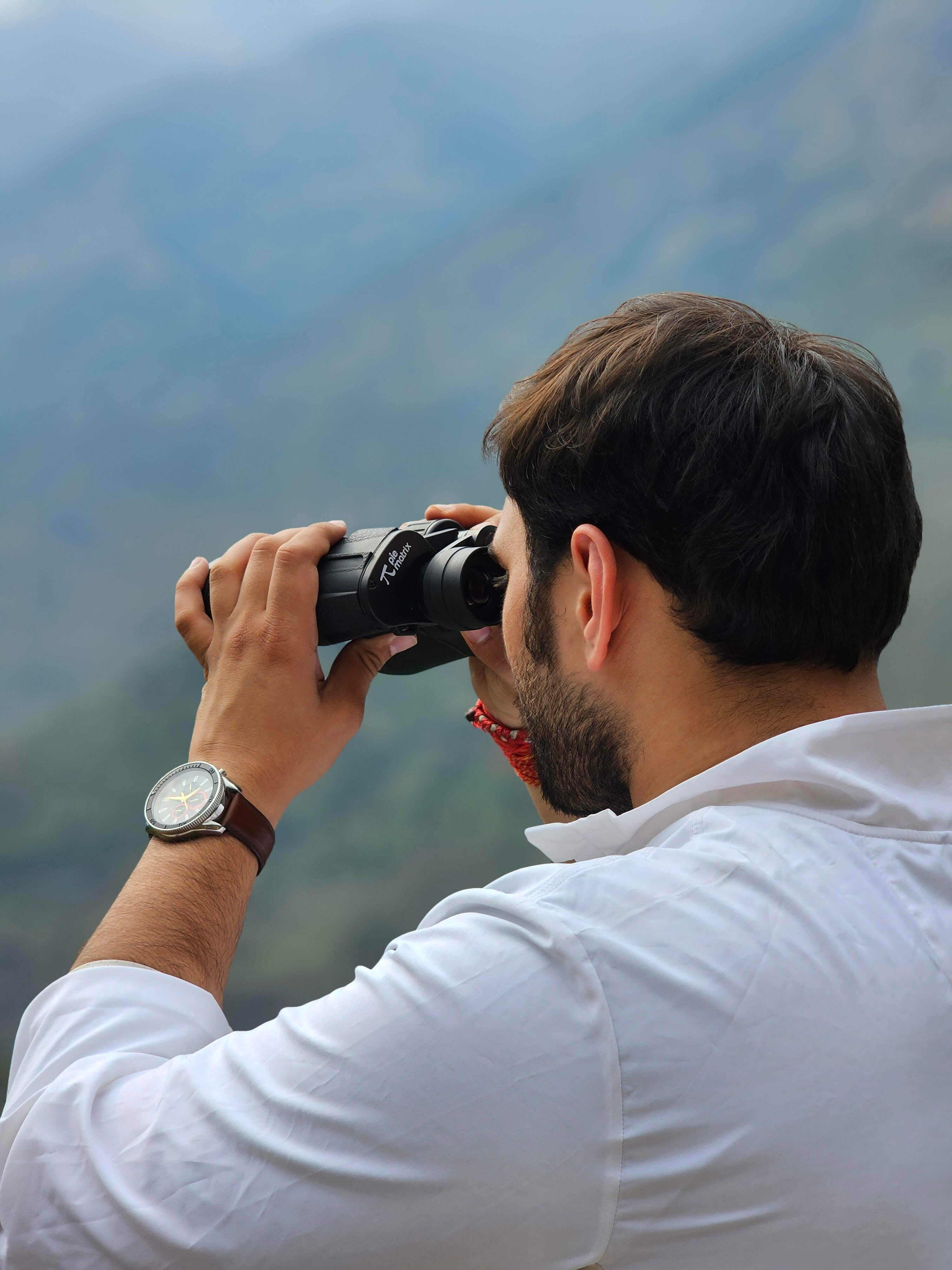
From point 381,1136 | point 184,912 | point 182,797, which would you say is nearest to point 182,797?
point 182,797

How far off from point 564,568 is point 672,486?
105 mm

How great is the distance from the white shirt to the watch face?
0.77 ft

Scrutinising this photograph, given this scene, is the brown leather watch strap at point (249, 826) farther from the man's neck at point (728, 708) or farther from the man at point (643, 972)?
the man's neck at point (728, 708)

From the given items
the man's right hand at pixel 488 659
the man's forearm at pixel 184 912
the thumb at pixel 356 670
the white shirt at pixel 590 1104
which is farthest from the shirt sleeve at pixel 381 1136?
the man's right hand at pixel 488 659

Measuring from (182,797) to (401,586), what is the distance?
273 mm

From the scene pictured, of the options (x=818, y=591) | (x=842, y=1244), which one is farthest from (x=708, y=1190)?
(x=818, y=591)

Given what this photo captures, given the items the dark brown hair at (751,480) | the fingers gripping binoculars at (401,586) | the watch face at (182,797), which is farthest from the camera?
the fingers gripping binoculars at (401,586)

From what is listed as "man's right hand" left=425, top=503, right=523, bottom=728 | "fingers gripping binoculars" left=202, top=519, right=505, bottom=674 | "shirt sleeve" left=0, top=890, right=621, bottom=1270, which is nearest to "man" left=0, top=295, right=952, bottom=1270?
"shirt sleeve" left=0, top=890, right=621, bottom=1270

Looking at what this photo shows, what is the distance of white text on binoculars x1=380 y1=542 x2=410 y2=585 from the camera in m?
0.89

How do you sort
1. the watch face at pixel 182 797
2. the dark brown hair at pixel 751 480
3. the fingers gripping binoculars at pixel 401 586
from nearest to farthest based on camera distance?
1. the dark brown hair at pixel 751 480
2. the watch face at pixel 182 797
3. the fingers gripping binoculars at pixel 401 586

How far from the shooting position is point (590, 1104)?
1.57 feet

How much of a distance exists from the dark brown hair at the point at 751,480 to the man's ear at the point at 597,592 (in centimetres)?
2

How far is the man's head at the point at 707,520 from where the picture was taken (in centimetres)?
65

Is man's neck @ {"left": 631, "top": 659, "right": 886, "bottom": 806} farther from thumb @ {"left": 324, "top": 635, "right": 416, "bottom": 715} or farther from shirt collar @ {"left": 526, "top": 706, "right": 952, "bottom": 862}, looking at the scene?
thumb @ {"left": 324, "top": 635, "right": 416, "bottom": 715}
